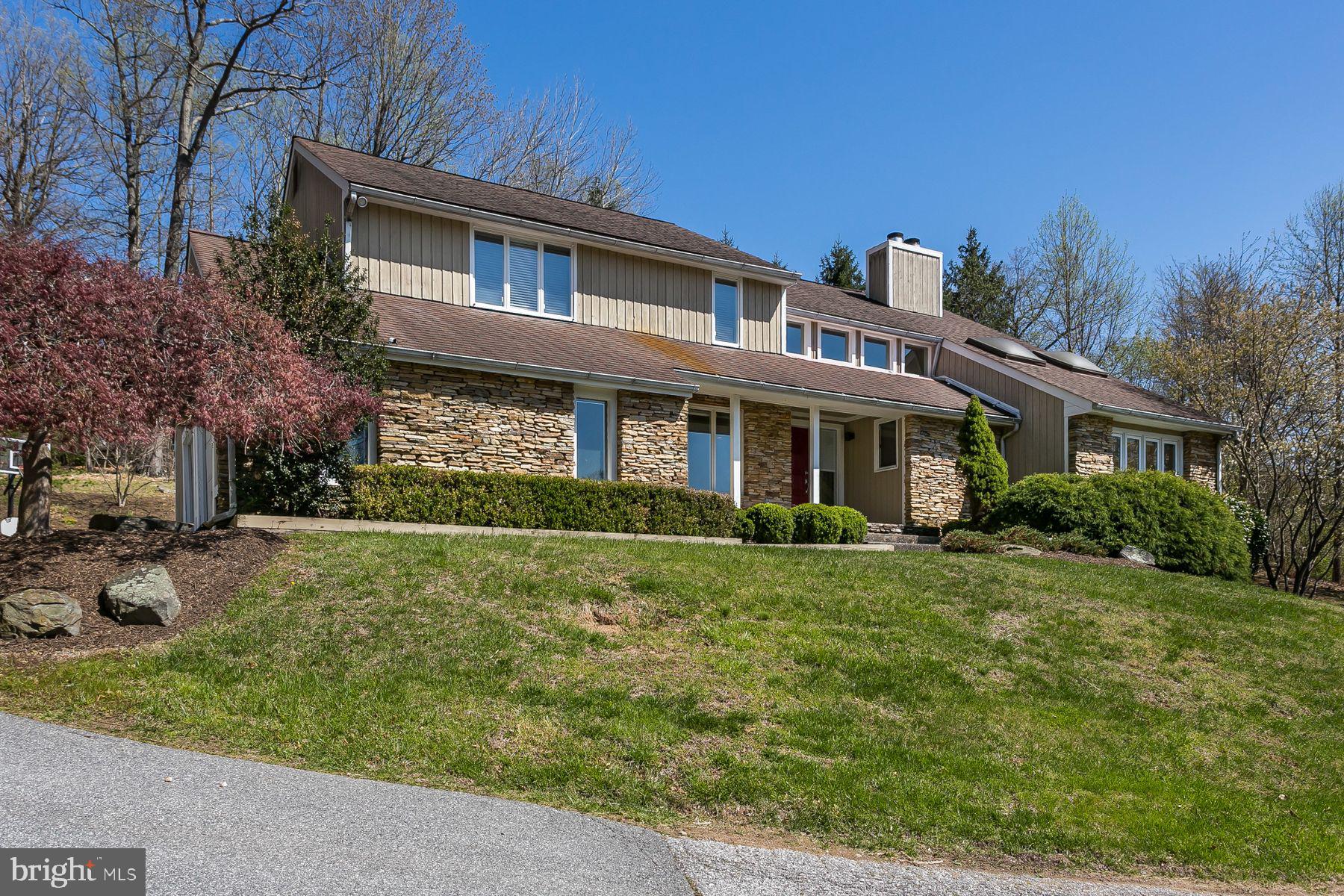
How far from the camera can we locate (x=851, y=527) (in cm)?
1755

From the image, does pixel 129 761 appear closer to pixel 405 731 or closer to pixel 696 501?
pixel 405 731

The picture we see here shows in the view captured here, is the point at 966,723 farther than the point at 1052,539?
No

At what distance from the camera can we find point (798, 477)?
69.9 feet

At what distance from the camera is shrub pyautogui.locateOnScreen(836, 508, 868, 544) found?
57.3 ft

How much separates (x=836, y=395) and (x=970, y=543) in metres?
4.04

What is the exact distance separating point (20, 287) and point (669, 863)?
25.6ft

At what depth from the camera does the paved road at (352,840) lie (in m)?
4.71

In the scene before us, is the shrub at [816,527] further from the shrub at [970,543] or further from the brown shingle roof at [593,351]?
the brown shingle roof at [593,351]

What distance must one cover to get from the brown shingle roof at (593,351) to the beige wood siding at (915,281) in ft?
20.7

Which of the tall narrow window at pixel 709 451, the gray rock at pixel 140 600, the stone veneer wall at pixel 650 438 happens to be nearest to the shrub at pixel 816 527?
the tall narrow window at pixel 709 451

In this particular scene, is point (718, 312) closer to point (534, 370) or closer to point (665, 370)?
point (665, 370)

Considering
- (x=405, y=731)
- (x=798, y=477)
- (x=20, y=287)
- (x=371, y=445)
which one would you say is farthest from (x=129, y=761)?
(x=798, y=477)

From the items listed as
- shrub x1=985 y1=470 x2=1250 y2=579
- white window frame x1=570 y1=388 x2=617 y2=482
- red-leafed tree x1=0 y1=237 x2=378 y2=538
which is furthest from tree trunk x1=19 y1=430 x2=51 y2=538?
shrub x1=985 y1=470 x2=1250 y2=579

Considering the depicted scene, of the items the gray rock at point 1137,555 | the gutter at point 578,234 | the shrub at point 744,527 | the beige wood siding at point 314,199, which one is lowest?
the gray rock at point 1137,555
